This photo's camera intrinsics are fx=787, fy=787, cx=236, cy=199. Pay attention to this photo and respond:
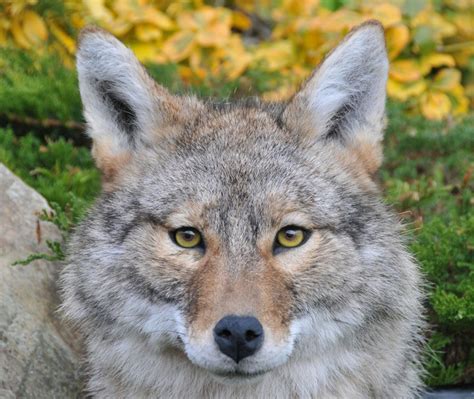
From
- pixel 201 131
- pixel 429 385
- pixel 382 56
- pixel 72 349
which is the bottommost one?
pixel 429 385

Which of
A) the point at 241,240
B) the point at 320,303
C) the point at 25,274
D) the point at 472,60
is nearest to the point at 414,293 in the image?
the point at 320,303

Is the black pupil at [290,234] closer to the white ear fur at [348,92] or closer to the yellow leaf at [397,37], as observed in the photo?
the white ear fur at [348,92]

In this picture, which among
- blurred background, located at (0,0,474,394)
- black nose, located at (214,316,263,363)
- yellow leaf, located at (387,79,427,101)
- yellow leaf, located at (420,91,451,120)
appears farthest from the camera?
yellow leaf, located at (420,91,451,120)

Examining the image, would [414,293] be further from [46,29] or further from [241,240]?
[46,29]

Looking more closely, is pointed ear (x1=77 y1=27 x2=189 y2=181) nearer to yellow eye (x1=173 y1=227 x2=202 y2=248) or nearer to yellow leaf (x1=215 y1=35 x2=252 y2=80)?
yellow eye (x1=173 y1=227 x2=202 y2=248)

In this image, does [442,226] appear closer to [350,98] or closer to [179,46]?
[350,98]

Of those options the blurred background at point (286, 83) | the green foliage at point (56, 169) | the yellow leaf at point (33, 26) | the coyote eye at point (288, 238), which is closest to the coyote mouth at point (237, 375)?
the coyote eye at point (288, 238)

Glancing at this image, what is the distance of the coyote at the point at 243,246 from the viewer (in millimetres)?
3678

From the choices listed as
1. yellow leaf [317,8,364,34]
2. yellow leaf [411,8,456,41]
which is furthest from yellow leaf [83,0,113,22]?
yellow leaf [411,8,456,41]

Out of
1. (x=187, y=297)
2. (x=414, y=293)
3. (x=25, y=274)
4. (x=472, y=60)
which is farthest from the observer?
(x=472, y=60)

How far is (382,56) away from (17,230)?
2.63m

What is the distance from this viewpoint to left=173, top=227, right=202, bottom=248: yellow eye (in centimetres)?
384

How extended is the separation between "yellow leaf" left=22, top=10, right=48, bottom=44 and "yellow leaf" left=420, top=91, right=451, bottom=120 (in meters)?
4.72

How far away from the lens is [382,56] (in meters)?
4.35
